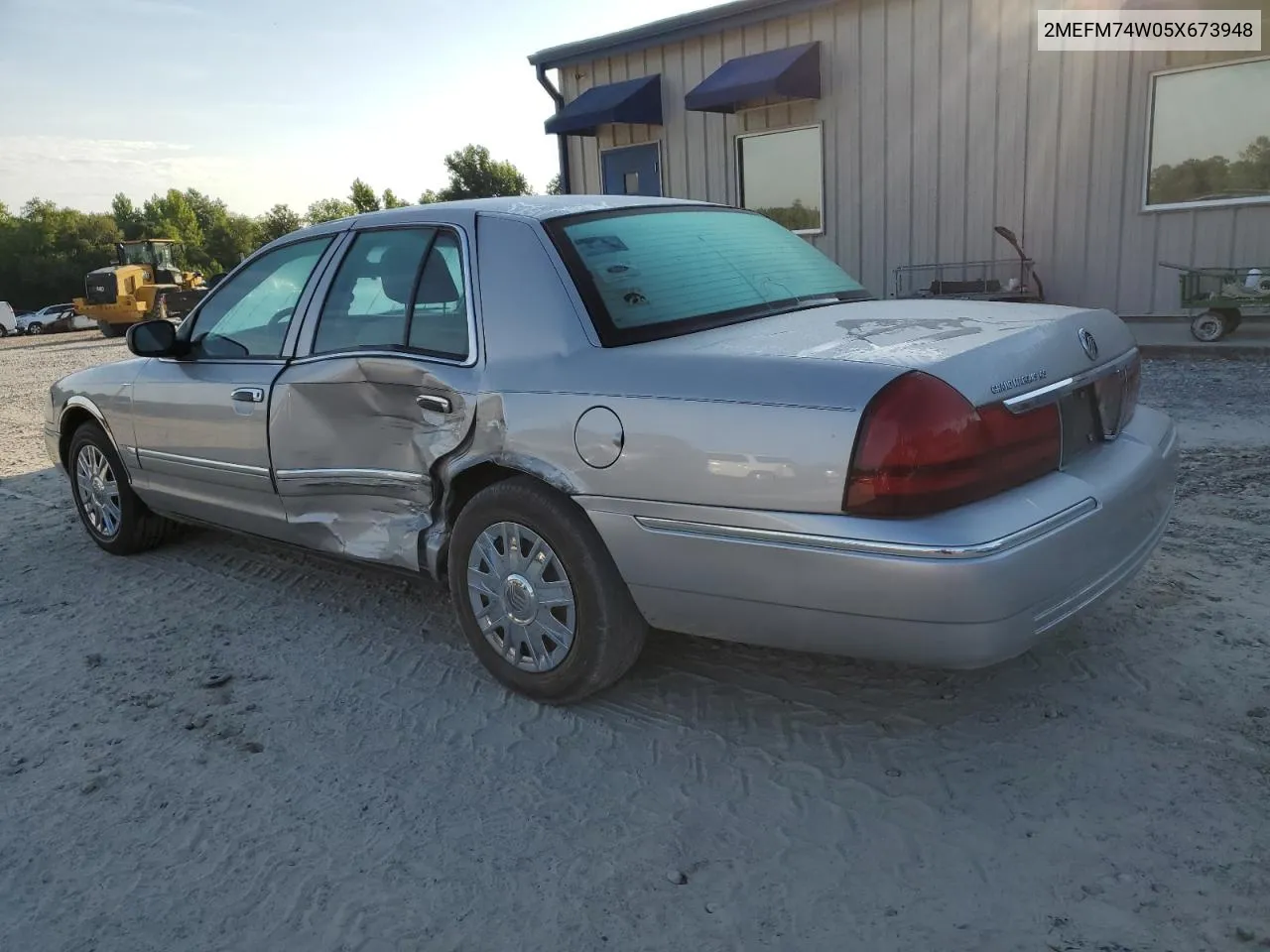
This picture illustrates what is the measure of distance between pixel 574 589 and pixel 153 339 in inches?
96.7

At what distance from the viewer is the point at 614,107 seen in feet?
39.1

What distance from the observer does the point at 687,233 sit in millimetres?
3414

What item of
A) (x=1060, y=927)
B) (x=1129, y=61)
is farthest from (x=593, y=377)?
(x=1129, y=61)

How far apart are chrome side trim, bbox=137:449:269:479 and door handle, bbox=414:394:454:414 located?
942mm

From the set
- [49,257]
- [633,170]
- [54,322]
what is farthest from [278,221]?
[633,170]

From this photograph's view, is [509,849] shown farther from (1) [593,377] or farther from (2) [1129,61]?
(2) [1129,61]

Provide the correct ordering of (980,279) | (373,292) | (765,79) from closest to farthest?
(373,292), (980,279), (765,79)

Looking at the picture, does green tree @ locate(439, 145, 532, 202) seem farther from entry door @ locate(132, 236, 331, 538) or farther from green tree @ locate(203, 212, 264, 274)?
entry door @ locate(132, 236, 331, 538)

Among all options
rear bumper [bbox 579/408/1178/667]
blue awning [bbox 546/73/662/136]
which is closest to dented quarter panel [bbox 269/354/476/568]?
rear bumper [bbox 579/408/1178/667]

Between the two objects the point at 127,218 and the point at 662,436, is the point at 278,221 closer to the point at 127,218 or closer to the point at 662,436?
the point at 127,218

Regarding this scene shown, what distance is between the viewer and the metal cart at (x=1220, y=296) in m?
8.44

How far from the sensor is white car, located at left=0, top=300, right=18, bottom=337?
110ft

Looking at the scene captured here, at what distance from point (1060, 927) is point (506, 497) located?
1785 millimetres

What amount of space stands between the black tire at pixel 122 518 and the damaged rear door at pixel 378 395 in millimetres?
1462
